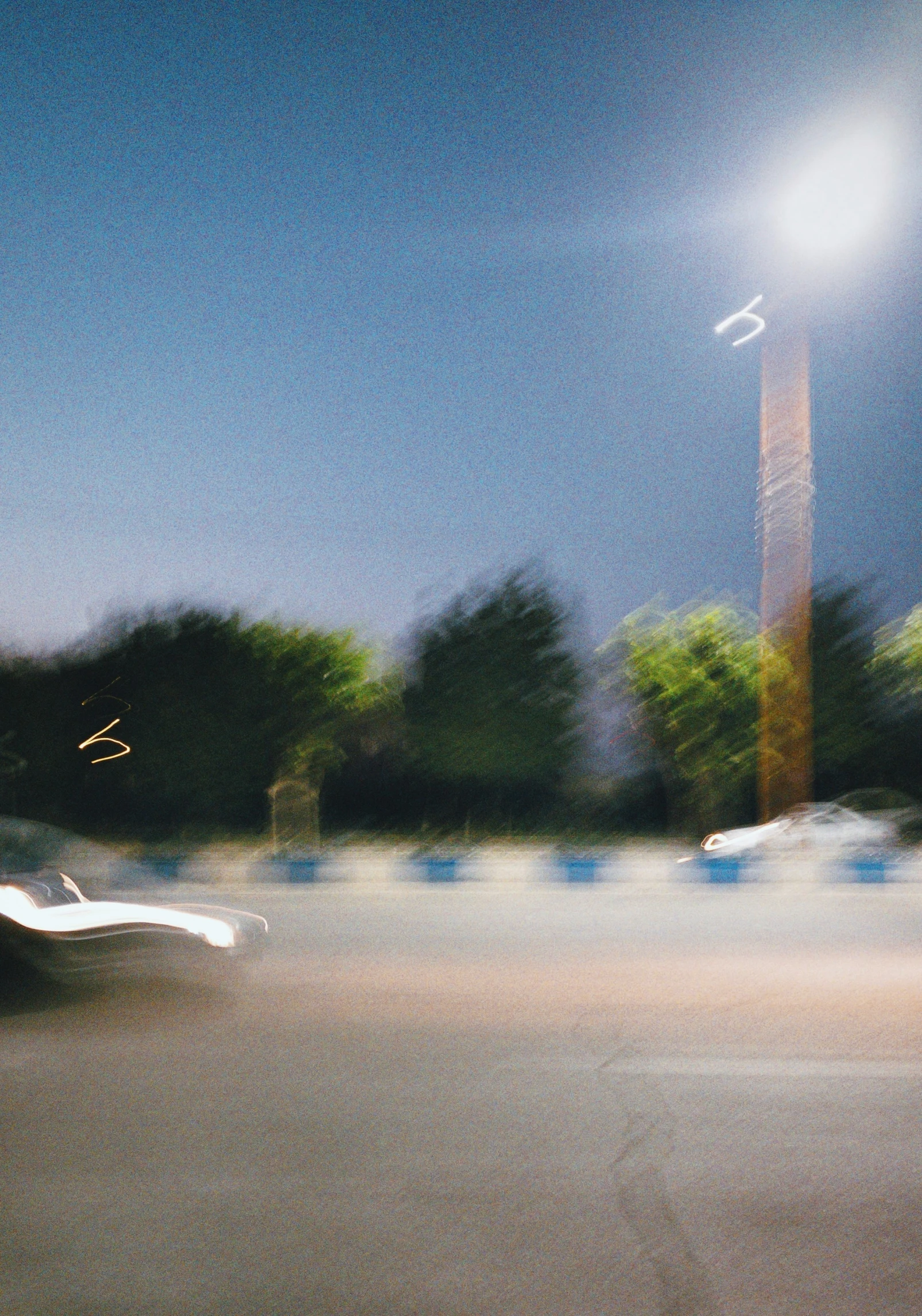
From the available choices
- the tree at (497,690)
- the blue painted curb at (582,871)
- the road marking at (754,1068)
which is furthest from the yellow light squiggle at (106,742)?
the road marking at (754,1068)

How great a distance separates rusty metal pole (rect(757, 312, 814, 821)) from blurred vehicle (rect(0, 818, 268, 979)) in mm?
20442

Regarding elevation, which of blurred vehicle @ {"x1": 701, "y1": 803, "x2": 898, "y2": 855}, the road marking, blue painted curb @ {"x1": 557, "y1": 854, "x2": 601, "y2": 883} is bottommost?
blue painted curb @ {"x1": 557, "y1": 854, "x2": 601, "y2": 883}

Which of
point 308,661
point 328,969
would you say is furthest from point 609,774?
point 328,969

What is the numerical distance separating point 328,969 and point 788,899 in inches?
341

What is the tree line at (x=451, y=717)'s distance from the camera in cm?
2956

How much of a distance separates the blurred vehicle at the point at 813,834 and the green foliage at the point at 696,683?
20.6 ft

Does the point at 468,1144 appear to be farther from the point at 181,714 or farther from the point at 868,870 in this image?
the point at 181,714

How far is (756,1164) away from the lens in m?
4.52

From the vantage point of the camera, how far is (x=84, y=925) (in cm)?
691

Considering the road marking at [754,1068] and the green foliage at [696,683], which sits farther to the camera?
the green foliage at [696,683]

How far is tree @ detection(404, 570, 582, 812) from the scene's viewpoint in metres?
30.6

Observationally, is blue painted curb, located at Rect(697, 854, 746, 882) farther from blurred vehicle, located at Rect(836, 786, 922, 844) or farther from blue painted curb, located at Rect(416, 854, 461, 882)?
blurred vehicle, located at Rect(836, 786, 922, 844)

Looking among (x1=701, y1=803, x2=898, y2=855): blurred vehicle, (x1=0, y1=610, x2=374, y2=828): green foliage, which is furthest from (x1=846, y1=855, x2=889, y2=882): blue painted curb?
(x1=0, y1=610, x2=374, y2=828): green foliage

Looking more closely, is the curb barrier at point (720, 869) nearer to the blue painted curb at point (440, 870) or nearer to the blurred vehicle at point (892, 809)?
the blue painted curb at point (440, 870)
